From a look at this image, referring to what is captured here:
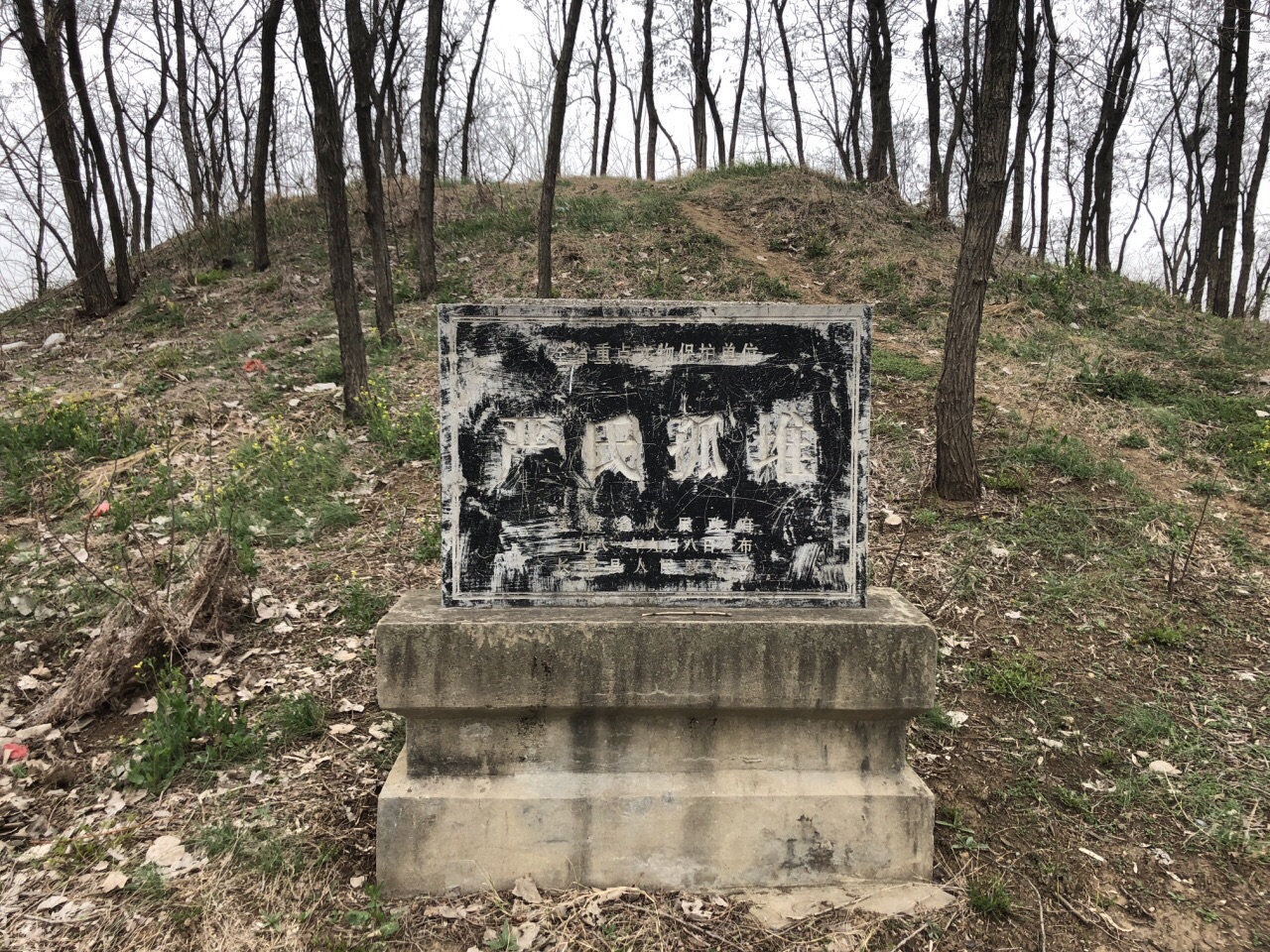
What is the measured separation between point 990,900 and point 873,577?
2.56 meters

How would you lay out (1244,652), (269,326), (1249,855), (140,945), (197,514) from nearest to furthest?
(140,945) → (1249,855) → (1244,652) → (197,514) → (269,326)

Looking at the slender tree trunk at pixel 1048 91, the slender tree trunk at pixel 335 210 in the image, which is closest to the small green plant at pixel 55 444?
the slender tree trunk at pixel 335 210

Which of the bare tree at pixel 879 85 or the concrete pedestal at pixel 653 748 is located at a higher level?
the bare tree at pixel 879 85

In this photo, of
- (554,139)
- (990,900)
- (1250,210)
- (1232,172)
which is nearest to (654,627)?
(990,900)

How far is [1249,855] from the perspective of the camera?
3.16 metres

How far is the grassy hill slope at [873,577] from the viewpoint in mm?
2883

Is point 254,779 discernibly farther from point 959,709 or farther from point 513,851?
point 959,709

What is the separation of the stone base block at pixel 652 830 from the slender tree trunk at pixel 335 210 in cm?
550

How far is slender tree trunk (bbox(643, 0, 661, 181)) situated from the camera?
2177 cm

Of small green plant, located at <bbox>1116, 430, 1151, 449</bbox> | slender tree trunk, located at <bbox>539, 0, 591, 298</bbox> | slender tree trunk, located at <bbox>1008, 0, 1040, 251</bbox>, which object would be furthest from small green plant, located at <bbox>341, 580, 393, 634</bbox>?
slender tree trunk, located at <bbox>1008, 0, 1040, 251</bbox>

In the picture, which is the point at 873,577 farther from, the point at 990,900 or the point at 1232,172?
the point at 1232,172

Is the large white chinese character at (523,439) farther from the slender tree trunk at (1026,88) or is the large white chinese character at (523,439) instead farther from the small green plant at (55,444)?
the slender tree trunk at (1026,88)

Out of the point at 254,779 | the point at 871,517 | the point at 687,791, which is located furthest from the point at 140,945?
the point at 871,517

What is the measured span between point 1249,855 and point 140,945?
4.09 meters
